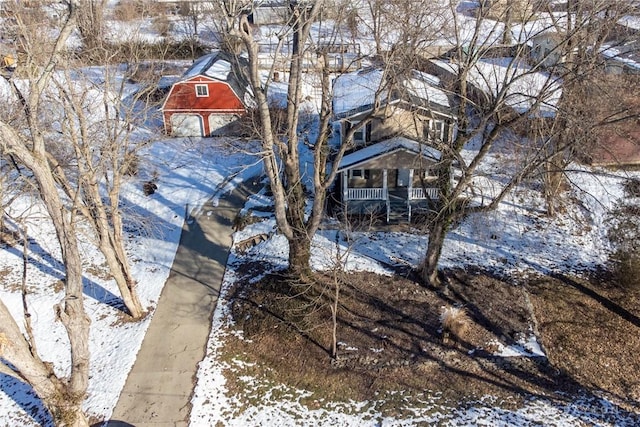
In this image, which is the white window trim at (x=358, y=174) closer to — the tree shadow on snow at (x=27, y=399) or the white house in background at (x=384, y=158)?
the white house in background at (x=384, y=158)

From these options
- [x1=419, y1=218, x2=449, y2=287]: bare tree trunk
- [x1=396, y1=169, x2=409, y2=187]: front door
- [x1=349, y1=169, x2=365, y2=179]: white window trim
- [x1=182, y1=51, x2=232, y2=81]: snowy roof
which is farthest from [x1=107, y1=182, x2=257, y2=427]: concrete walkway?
[x1=182, y1=51, x2=232, y2=81]: snowy roof

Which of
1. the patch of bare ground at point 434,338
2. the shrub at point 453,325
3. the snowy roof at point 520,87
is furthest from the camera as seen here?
the shrub at point 453,325

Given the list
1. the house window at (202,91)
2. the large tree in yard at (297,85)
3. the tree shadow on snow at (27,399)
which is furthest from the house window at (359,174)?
the tree shadow on snow at (27,399)

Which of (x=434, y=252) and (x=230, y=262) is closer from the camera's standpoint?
(x=434, y=252)

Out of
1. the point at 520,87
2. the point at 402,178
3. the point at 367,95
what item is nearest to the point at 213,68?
the point at 367,95

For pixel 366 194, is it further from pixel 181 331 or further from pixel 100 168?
pixel 100 168

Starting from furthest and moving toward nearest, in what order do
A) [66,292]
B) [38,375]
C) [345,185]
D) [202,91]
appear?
1. [202,91]
2. [345,185]
3. [66,292]
4. [38,375]

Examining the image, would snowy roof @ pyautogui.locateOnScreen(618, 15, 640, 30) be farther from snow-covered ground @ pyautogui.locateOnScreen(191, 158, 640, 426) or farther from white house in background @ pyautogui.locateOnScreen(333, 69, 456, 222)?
white house in background @ pyautogui.locateOnScreen(333, 69, 456, 222)

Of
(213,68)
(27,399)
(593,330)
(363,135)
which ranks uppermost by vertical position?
(213,68)

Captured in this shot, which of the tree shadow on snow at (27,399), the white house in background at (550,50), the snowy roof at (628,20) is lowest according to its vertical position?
the tree shadow on snow at (27,399)
